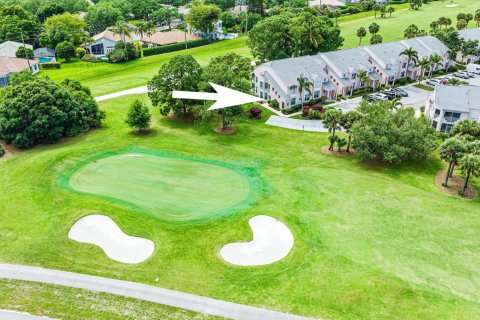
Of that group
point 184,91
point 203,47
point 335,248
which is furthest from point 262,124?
point 203,47

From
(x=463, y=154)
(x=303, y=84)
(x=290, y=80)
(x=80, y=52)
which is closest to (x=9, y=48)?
(x=80, y=52)

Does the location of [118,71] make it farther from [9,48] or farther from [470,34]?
[470,34]

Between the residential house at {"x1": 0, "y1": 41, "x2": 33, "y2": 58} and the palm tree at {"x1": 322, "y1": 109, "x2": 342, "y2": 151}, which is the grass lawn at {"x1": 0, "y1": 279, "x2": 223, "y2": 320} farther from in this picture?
the residential house at {"x1": 0, "y1": 41, "x2": 33, "y2": 58}

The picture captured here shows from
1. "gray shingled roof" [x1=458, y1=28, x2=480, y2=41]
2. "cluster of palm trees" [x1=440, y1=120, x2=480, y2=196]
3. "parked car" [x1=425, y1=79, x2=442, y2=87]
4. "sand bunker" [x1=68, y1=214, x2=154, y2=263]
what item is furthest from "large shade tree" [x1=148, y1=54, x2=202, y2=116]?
"gray shingled roof" [x1=458, y1=28, x2=480, y2=41]

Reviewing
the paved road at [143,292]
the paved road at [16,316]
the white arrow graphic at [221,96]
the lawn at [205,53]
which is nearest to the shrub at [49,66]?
the lawn at [205,53]

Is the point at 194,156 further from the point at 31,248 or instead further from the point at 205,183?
the point at 31,248
